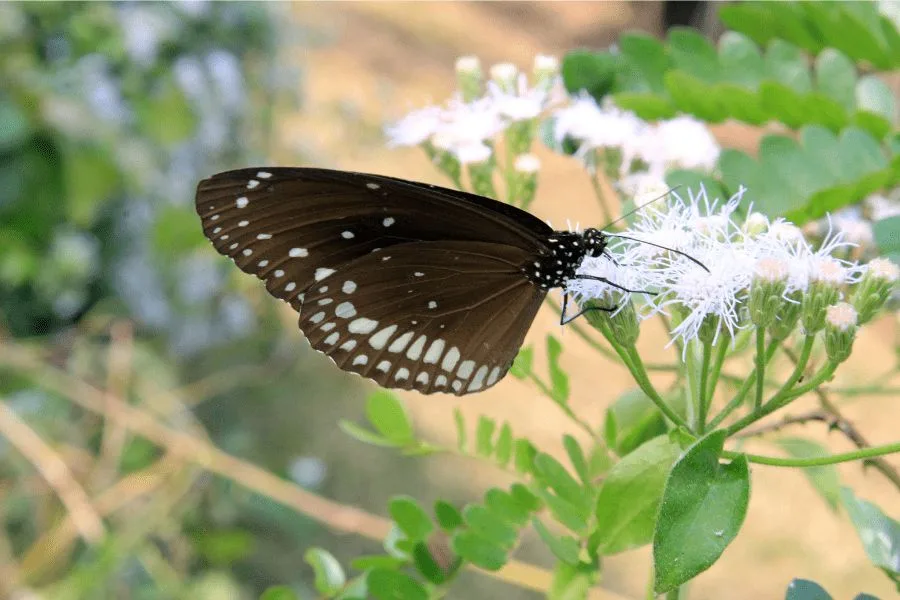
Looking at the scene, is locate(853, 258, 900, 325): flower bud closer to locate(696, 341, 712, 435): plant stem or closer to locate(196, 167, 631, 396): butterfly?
locate(696, 341, 712, 435): plant stem

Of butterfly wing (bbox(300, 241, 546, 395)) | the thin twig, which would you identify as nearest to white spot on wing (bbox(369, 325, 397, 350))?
butterfly wing (bbox(300, 241, 546, 395))

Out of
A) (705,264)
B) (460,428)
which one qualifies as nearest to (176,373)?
(460,428)

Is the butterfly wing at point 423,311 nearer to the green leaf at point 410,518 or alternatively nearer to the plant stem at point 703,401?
the green leaf at point 410,518

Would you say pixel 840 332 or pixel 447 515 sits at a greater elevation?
pixel 840 332

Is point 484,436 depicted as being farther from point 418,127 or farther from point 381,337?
point 418,127

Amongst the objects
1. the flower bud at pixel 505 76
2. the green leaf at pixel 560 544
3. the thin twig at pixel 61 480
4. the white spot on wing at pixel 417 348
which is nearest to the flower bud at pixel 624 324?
the green leaf at pixel 560 544

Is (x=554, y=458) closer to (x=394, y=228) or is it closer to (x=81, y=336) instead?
(x=394, y=228)

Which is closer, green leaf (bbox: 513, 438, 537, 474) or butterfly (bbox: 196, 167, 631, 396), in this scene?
green leaf (bbox: 513, 438, 537, 474)
